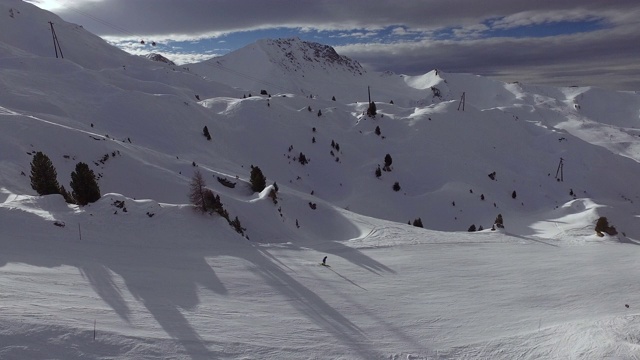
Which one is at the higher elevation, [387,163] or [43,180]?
[43,180]

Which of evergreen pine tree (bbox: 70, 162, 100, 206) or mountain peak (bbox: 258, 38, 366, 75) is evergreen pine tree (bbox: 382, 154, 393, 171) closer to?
evergreen pine tree (bbox: 70, 162, 100, 206)

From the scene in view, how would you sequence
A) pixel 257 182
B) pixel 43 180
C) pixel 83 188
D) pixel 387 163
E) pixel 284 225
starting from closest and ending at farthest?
pixel 83 188
pixel 43 180
pixel 284 225
pixel 257 182
pixel 387 163

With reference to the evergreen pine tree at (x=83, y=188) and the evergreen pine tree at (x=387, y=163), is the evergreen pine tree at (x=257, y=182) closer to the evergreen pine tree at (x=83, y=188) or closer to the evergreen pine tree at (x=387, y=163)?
the evergreen pine tree at (x=83, y=188)

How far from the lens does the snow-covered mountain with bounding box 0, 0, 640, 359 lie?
852 cm

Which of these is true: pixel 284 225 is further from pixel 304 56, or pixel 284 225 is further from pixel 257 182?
pixel 304 56

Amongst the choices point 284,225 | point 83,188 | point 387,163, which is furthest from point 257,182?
point 387,163

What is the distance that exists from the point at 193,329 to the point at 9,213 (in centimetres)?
875

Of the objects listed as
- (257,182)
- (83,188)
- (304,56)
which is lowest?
(257,182)

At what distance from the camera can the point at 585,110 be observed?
146m

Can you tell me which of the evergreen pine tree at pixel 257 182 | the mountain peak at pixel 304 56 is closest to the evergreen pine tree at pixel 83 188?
the evergreen pine tree at pixel 257 182

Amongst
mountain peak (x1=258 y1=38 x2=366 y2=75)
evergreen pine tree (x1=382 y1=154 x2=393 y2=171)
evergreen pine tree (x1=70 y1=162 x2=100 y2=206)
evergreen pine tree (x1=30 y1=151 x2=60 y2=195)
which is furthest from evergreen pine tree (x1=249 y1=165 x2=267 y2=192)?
mountain peak (x1=258 y1=38 x2=366 y2=75)

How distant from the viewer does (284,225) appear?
2003 centimetres

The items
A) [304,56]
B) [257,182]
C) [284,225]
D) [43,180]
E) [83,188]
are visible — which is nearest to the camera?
[83,188]

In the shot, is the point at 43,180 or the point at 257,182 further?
the point at 257,182
